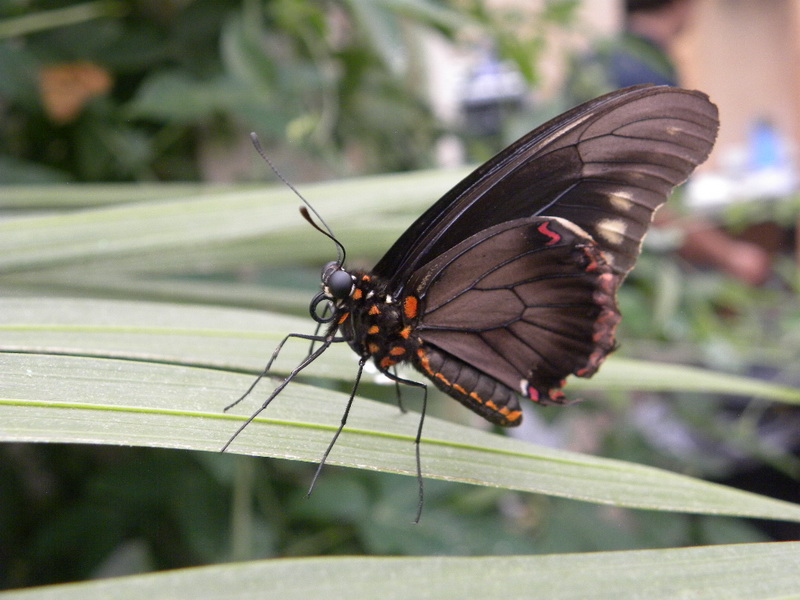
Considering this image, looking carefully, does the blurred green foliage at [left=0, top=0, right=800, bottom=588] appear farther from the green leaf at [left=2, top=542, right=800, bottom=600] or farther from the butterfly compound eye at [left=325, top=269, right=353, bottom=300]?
the green leaf at [left=2, top=542, right=800, bottom=600]

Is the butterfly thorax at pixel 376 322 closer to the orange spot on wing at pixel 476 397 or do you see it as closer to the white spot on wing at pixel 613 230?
the orange spot on wing at pixel 476 397

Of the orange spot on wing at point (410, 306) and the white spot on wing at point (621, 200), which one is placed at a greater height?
the white spot on wing at point (621, 200)

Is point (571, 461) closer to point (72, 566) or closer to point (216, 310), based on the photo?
point (216, 310)

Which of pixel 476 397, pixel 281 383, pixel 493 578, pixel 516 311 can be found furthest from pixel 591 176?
pixel 493 578

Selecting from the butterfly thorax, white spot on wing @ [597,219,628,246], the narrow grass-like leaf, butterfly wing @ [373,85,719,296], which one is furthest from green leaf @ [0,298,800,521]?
white spot on wing @ [597,219,628,246]

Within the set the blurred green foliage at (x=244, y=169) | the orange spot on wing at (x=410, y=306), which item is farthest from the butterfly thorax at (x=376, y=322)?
the blurred green foliage at (x=244, y=169)

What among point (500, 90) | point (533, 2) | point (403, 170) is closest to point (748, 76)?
point (533, 2)
